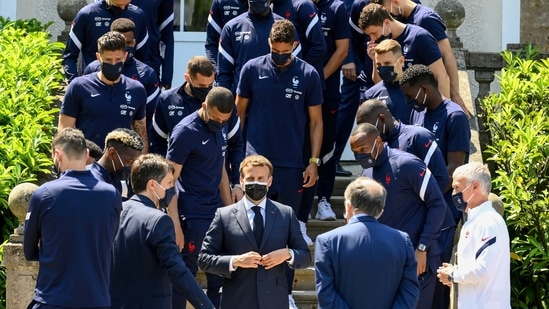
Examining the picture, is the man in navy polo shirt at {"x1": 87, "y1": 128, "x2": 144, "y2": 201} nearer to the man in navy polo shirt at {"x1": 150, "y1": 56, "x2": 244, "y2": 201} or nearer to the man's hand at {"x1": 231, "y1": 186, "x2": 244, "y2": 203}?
the man in navy polo shirt at {"x1": 150, "y1": 56, "x2": 244, "y2": 201}

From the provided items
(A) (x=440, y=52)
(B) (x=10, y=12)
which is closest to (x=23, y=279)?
(A) (x=440, y=52)

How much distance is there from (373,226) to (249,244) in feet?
4.16

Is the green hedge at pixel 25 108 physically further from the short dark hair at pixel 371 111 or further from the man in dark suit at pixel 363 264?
the man in dark suit at pixel 363 264

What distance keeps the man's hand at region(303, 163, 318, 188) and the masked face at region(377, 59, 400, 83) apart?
0.95m

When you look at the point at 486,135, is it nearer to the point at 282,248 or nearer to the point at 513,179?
the point at 513,179

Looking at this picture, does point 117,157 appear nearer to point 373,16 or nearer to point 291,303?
point 291,303

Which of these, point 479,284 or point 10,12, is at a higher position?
point 10,12

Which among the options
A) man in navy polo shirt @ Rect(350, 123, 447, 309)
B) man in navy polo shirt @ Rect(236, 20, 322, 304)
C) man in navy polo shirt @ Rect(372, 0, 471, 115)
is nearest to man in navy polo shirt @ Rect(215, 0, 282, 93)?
man in navy polo shirt @ Rect(236, 20, 322, 304)

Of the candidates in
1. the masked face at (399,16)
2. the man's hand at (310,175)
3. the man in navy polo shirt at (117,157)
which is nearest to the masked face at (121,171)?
the man in navy polo shirt at (117,157)

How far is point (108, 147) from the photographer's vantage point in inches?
374

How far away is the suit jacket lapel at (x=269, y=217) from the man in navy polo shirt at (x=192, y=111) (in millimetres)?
1467

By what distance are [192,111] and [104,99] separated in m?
0.71

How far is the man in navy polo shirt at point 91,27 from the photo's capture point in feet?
40.5

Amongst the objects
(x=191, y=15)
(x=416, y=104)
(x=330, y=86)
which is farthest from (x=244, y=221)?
(x=191, y=15)
